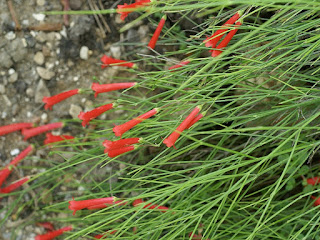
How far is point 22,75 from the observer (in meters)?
2.19

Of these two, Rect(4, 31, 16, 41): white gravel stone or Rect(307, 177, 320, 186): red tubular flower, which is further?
Rect(4, 31, 16, 41): white gravel stone

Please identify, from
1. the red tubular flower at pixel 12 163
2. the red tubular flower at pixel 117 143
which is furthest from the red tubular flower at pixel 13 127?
the red tubular flower at pixel 117 143

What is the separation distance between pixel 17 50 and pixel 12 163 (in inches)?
22.3

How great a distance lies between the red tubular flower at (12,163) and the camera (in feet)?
6.66

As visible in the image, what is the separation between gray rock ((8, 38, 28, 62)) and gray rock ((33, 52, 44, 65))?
2.2 inches

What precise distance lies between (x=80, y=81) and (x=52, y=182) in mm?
531

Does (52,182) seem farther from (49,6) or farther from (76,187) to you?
(49,6)

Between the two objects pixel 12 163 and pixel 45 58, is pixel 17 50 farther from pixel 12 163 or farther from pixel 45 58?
pixel 12 163

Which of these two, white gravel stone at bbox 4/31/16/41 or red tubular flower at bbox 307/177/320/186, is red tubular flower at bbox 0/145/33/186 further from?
red tubular flower at bbox 307/177/320/186

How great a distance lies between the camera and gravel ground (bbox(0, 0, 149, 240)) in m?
2.16

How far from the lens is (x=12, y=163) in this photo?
208 centimetres

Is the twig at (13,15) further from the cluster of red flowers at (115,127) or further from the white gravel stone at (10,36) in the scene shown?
the cluster of red flowers at (115,127)

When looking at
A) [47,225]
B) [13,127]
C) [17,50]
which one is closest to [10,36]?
[17,50]

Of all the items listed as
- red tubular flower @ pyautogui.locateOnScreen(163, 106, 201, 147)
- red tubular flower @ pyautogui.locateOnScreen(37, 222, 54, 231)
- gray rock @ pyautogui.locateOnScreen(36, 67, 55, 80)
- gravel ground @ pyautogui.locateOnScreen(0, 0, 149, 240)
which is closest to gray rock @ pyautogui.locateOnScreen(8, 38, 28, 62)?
gravel ground @ pyautogui.locateOnScreen(0, 0, 149, 240)
